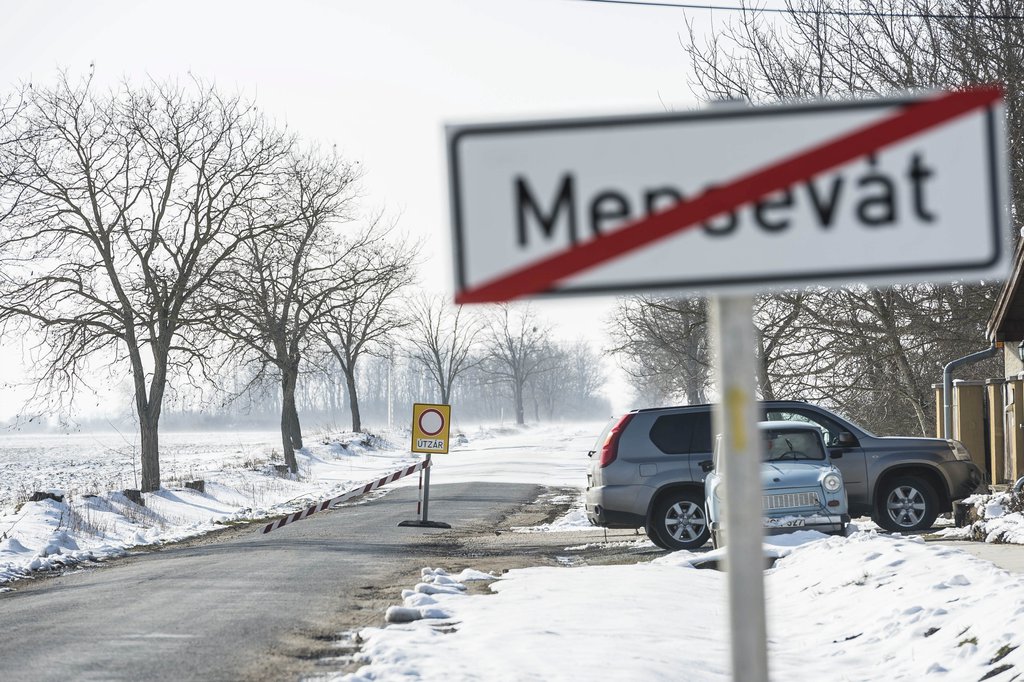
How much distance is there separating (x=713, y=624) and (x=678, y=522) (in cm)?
603

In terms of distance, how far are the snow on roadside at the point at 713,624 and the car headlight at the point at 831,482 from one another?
147cm

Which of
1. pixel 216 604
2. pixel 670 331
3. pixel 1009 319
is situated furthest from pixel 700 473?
pixel 670 331

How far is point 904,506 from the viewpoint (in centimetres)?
1562

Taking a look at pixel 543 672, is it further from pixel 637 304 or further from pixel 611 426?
pixel 637 304

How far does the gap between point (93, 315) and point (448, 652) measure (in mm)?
23291

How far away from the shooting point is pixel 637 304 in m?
40.2

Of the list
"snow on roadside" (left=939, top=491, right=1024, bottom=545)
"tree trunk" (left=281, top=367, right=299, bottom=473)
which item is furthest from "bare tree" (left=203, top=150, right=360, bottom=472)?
"snow on roadside" (left=939, top=491, right=1024, bottom=545)

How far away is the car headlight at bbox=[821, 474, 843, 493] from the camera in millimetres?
13305

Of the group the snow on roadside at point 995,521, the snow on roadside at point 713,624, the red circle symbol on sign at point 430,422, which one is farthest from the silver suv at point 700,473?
the red circle symbol on sign at point 430,422

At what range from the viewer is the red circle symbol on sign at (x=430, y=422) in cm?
1958

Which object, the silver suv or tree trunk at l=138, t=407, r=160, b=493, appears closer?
the silver suv

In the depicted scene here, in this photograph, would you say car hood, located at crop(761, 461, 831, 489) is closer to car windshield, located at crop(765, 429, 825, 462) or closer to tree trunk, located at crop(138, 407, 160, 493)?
car windshield, located at crop(765, 429, 825, 462)

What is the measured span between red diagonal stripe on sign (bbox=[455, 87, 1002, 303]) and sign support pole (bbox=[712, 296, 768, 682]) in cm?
20

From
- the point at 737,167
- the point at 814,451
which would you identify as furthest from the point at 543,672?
the point at 814,451
